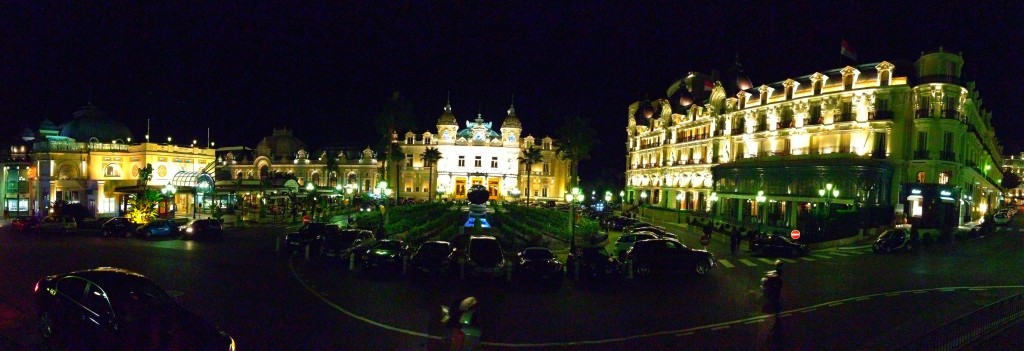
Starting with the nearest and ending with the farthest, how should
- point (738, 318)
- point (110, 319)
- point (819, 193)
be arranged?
point (110, 319) → point (738, 318) → point (819, 193)

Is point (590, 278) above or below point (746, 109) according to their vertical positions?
below

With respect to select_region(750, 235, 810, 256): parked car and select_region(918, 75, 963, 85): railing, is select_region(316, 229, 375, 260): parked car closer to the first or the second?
select_region(750, 235, 810, 256): parked car

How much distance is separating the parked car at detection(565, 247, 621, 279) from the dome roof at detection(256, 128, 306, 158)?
8665 cm

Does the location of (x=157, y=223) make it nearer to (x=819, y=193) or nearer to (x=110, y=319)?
(x=110, y=319)

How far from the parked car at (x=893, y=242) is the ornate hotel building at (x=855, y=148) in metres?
5.18

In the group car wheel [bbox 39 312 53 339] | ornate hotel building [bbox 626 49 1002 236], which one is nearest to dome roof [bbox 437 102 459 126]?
ornate hotel building [bbox 626 49 1002 236]

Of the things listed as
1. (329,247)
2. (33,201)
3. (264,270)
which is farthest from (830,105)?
(33,201)

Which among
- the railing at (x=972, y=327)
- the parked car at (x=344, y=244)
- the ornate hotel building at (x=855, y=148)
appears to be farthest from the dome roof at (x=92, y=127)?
the railing at (x=972, y=327)

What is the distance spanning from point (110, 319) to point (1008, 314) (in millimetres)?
17557

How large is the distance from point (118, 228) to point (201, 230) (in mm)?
5454

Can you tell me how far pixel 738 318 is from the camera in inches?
575

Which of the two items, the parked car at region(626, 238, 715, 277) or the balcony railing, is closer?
the parked car at region(626, 238, 715, 277)

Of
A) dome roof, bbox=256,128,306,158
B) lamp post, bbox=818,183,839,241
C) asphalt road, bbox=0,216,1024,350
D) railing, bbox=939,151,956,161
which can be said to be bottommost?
asphalt road, bbox=0,216,1024,350

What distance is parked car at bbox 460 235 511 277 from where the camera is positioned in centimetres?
1988
